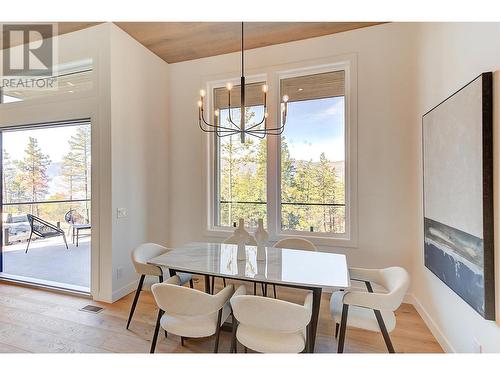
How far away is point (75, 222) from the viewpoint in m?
4.24

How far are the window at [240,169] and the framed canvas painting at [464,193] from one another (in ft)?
6.10

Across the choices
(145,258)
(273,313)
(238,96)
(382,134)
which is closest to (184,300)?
(273,313)

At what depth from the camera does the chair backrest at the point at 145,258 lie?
2.16 m

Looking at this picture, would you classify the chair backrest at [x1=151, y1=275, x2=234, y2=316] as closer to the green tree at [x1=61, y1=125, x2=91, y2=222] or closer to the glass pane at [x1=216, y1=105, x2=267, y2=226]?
the glass pane at [x1=216, y1=105, x2=267, y2=226]

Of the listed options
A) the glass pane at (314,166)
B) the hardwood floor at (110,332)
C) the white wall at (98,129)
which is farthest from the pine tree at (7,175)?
the glass pane at (314,166)

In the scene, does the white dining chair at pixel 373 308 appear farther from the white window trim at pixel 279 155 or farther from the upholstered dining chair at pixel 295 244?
the white window trim at pixel 279 155

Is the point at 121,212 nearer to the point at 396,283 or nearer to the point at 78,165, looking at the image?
the point at 78,165

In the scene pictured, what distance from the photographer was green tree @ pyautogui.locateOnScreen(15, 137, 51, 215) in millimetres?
3514

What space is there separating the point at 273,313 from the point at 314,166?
7.15 feet

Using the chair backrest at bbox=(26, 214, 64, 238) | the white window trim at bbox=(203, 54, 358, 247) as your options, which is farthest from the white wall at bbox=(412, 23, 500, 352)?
the chair backrest at bbox=(26, 214, 64, 238)

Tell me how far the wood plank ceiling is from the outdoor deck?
3.18m
